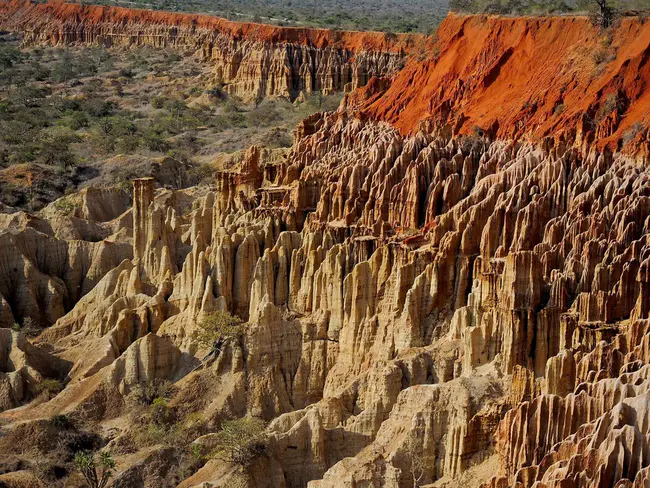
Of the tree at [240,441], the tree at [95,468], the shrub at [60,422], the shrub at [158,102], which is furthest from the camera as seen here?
the shrub at [158,102]

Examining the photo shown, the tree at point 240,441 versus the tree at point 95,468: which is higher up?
the tree at point 240,441

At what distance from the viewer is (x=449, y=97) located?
173 feet

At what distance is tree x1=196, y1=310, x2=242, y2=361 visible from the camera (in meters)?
44.7

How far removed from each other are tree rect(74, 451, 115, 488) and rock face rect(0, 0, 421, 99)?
56841mm

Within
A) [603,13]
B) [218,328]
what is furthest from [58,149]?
[603,13]

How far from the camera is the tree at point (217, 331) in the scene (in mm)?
44688

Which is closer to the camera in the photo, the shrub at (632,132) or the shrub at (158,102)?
the shrub at (632,132)

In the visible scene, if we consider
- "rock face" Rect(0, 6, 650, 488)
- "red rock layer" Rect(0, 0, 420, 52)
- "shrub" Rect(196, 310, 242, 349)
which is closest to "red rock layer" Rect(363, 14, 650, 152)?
"rock face" Rect(0, 6, 650, 488)

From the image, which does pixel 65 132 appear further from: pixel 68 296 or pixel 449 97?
pixel 449 97

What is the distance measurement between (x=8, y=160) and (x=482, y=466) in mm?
58446

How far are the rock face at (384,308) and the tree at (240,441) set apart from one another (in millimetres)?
339

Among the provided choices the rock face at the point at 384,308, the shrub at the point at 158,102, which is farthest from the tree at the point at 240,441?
the shrub at the point at 158,102

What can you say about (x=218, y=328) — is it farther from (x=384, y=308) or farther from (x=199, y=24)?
(x=199, y=24)

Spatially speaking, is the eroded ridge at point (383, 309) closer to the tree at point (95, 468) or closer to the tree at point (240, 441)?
the tree at point (240, 441)
